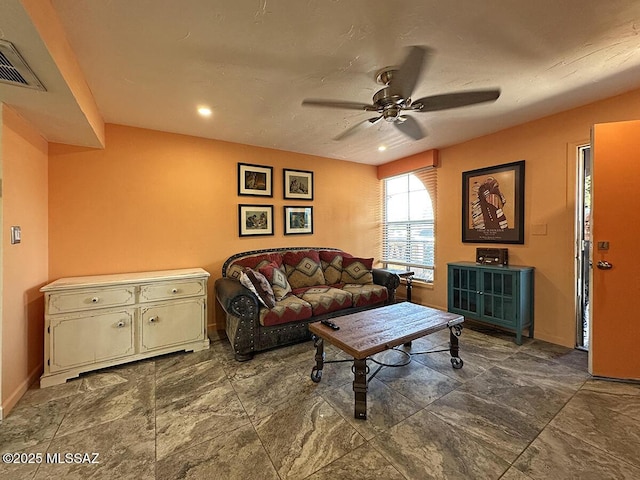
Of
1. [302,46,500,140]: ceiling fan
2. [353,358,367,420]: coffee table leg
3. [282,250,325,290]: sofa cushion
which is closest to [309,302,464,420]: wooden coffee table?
[353,358,367,420]: coffee table leg

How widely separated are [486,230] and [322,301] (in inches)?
92.0

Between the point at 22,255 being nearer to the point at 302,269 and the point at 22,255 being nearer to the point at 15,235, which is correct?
the point at 15,235

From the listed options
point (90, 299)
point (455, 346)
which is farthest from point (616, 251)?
point (90, 299)

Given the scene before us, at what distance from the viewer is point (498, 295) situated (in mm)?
2973

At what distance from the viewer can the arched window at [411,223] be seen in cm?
414

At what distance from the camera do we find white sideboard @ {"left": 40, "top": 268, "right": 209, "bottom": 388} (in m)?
2.18

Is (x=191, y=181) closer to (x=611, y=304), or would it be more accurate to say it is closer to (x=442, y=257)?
(x=442, y=257)

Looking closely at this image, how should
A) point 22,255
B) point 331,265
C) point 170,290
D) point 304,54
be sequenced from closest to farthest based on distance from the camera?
1. point 304,54
2. point 22,255
3. point 170,290
4. point 331,265

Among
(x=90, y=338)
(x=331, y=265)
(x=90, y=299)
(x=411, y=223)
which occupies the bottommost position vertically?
(x=90, y=338)

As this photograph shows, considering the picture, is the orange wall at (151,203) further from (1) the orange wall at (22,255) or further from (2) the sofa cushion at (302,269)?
(2) the sofa cushion at (302,269)

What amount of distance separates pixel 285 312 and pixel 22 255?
221 centimetres

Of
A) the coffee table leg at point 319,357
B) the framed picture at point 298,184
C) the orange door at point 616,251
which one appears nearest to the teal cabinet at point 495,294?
the orange door at point 616,251

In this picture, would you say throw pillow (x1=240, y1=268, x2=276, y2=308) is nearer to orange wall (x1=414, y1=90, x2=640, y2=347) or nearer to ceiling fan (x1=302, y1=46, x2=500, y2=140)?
ceiling fan (x1=302, y1=46, x2=500, y2=140)

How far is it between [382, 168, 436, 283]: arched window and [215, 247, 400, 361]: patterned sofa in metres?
0.93
